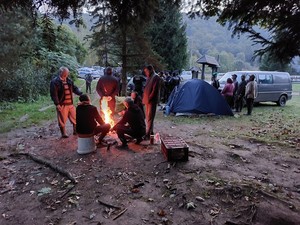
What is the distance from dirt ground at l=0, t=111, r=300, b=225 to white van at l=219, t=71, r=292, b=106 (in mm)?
8224

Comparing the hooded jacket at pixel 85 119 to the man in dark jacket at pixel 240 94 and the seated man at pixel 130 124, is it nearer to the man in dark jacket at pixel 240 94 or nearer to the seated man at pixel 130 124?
the seated man at pixel 130 124

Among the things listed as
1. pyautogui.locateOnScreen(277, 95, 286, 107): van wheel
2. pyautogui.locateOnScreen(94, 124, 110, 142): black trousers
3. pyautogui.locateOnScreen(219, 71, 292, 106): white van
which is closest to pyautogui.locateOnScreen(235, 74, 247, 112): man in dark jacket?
pyautogui.locateOnScreen(219, 71, 292, 106): white van

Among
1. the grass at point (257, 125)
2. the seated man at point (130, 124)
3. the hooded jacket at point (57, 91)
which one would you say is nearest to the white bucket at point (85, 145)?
the seated man at point (130, 124)

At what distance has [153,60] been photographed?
1206 cm

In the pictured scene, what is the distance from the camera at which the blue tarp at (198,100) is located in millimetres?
11055

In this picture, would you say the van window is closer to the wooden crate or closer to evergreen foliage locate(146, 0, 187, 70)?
evergreen foliage locate(146, 0, 187, 70)

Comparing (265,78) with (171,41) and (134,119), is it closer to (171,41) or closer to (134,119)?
(171,41)

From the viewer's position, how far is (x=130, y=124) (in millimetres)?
5969

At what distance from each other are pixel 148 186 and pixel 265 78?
39.4 ft

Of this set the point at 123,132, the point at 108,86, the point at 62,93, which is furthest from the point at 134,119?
the point at 62,93

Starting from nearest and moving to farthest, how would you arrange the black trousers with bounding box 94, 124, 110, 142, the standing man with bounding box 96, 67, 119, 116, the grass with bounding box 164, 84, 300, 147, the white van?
the black trousers with bounding box 94, 124, 110, 142 → the standing man with bounding box 96, 67, 119, 116 → the grass with bounding box 164, 84, 300, 147 → the white van

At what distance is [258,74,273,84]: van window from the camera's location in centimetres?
1409

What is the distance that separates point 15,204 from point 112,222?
159cm

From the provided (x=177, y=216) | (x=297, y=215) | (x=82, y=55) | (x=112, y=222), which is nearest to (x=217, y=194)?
(x=177, y=216)
